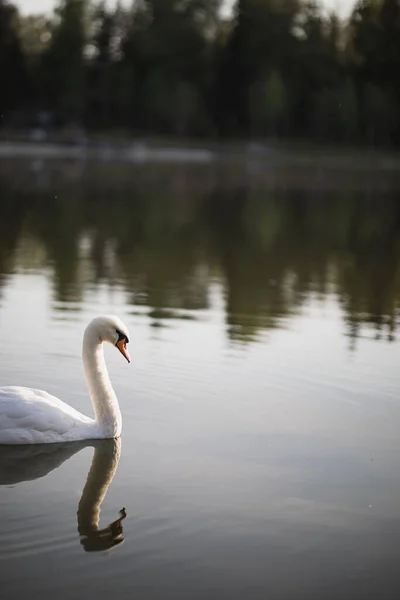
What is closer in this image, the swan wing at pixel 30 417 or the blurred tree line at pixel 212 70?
the swan wing at pixel 30 417

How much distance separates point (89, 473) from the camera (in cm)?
765

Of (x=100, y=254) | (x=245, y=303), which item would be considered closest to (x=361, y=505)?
(x=245, y=303)

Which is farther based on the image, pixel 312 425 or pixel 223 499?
pixel 312 425

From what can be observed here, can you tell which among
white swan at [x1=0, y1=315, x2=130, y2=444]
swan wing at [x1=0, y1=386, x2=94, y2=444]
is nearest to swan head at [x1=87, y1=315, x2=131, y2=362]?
white swan at [x1=0, y1=315, x2=130, y2=444]

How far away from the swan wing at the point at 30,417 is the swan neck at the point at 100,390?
278mm

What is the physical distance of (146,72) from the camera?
113438 millimetres

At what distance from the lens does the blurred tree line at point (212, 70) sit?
102 m

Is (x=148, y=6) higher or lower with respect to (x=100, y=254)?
higher

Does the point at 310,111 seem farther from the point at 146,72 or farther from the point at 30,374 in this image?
the point at 30,374

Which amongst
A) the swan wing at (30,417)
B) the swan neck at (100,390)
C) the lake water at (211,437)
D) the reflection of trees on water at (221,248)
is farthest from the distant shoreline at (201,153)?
the swan wing at (30,417)

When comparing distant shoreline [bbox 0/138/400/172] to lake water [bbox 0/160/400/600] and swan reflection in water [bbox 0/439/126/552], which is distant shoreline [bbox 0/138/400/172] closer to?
lake water [bbox 0/160/400/600]

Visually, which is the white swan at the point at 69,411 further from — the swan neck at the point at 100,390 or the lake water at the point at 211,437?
the lake water at the point at 211,437

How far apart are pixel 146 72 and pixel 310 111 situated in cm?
1691

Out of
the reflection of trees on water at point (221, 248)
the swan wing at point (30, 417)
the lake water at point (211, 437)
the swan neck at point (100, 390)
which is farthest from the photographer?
the reflection of trees on water at point (221, 248)
